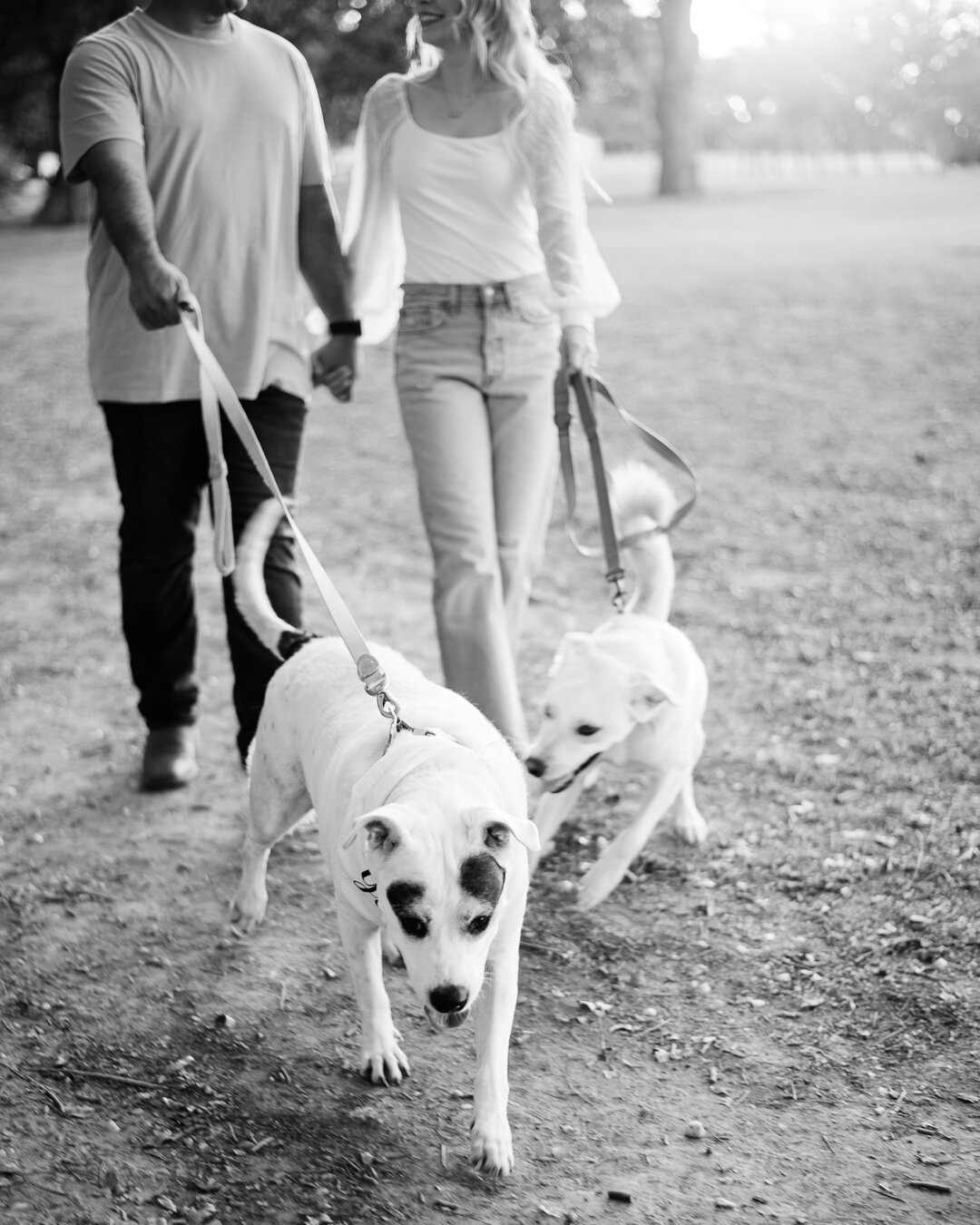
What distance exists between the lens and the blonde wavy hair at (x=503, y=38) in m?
4.00

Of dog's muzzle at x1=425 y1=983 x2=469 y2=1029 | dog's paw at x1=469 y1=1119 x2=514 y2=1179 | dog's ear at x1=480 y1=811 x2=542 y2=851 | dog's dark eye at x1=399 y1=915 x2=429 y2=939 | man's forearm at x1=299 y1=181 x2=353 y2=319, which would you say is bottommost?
dog's paw at x1=469 y1=1119 x2=514 y2=1179

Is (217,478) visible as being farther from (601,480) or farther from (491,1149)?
(491,1149)

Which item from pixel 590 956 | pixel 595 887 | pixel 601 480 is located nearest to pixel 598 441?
pixel 601 480

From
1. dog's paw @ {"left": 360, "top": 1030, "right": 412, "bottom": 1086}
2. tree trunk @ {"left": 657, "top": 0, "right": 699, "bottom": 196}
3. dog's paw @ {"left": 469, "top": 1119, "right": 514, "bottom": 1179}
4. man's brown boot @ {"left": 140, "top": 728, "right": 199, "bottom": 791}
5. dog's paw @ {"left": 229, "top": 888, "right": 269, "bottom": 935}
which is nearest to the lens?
dog's paw @ {"left": 469, "top": 1119, "right": 514, "bottom": 1179}

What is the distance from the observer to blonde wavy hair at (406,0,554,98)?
400cm

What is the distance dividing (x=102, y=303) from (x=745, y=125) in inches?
2660

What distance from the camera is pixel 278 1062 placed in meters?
3.25

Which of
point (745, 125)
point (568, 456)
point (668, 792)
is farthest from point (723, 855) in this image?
point (745, 125)

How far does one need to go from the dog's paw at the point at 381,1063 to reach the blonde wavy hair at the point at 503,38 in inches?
122

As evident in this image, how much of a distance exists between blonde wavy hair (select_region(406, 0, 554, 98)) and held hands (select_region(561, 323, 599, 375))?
2.67 feet

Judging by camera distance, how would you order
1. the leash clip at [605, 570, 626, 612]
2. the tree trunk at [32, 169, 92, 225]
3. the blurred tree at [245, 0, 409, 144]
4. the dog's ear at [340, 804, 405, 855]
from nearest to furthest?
the dog's ear at [340, 804, 405, 855], the leash clip at [605, 570, 626, 612], the blurred tree at [245, 0, 409, 144], the tree trunk at [32, 169, 92, 225]

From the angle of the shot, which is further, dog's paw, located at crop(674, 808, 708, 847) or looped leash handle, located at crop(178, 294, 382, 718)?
dog's paw, located at crop(674, 808, 708, 847)

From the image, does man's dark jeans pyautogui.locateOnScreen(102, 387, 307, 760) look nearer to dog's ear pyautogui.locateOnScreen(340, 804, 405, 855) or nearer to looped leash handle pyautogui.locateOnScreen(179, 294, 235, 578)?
looped leash handle pyautogui.locateOnScreen(179, 294, 235, 578)

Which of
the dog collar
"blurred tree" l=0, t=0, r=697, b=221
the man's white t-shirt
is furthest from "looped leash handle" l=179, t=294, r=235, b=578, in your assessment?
"blurred tree" l=0, t=0, r=697, b=221
